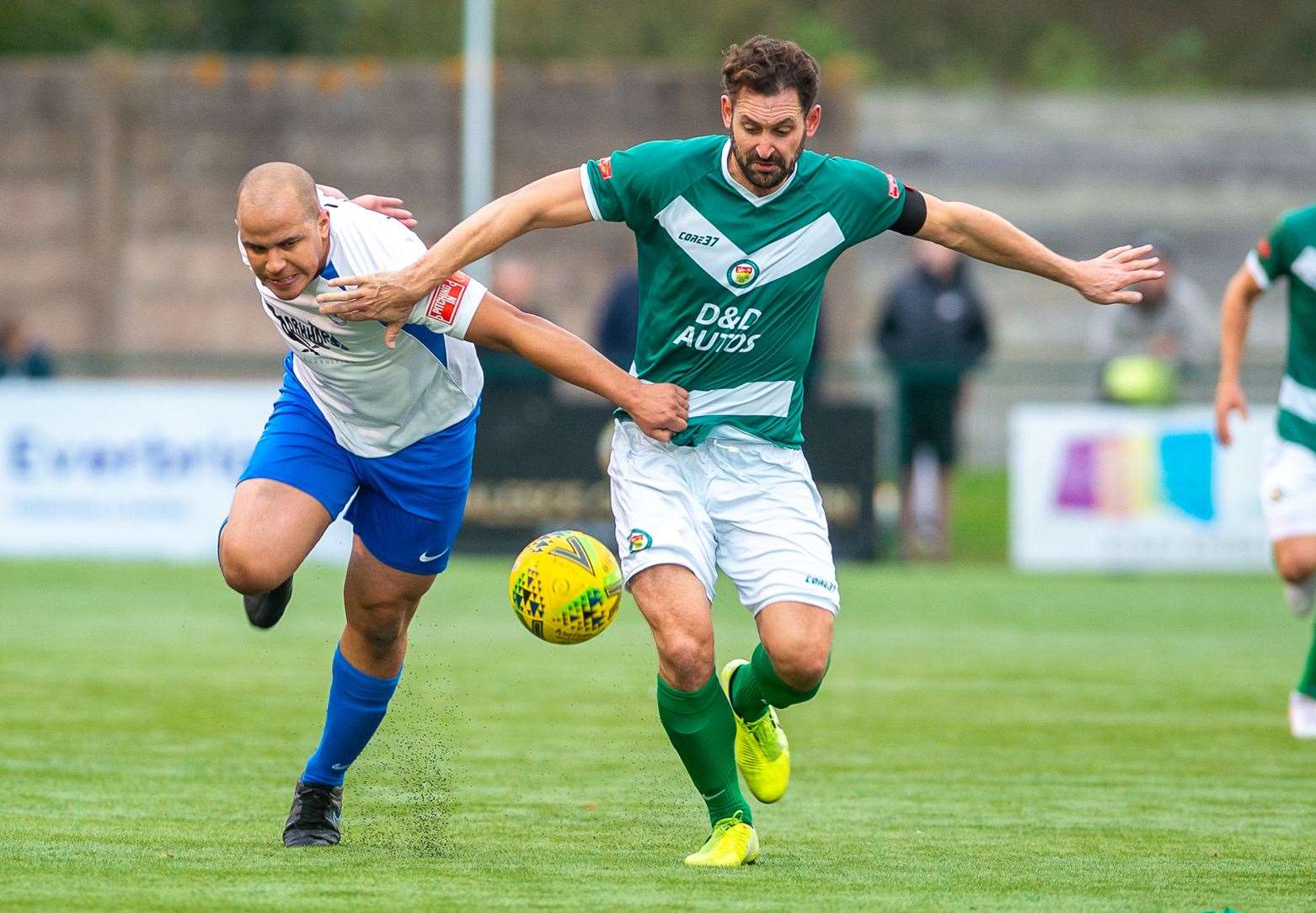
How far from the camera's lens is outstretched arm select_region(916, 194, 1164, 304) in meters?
6.02

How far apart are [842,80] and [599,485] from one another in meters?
11.3

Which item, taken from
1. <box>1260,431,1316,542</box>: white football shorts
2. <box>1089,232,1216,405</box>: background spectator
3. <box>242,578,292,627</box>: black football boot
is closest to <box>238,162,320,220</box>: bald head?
<box>242,578,292,627</box>: black football boot

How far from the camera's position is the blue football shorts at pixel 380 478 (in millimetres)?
6090

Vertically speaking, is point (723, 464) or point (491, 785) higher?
point (723, 464)

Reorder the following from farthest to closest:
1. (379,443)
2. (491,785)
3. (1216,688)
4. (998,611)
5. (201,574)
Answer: (201,574), (998,611), (1216,688), (491,785), (379,443)

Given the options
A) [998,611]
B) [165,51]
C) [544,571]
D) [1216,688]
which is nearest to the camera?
[544,571]

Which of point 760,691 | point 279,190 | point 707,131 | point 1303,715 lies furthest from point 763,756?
point 707,131

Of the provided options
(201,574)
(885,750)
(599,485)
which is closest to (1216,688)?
(885,750)

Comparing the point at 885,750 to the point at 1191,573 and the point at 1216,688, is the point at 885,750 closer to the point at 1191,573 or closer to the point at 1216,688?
the point at 1216,688

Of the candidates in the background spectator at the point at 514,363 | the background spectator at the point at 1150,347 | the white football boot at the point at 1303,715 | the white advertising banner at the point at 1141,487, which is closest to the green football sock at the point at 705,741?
the white football boot at the point at 1303,715

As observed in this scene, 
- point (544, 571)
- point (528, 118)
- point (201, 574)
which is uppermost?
point (528, 118)

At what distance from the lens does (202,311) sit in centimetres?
Result: 2538

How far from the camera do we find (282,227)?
5598 mm

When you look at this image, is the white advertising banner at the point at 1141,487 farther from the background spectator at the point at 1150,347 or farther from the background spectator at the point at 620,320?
the background spectator at the point at 620,320
